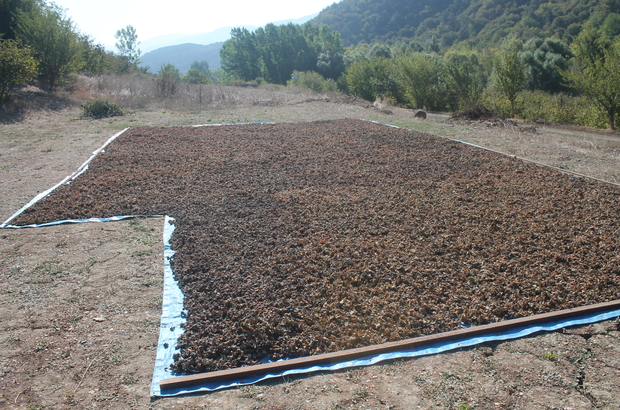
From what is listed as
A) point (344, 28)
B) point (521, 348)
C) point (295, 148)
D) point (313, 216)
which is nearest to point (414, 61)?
point (295, 148)

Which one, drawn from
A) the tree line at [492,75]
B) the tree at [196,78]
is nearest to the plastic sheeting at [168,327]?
the tree line at [492,75]

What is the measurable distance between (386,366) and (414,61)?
18352 mm

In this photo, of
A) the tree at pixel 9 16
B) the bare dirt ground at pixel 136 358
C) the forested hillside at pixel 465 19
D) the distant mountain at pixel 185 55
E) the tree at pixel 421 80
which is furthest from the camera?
the distant mountain at pixel 185 55

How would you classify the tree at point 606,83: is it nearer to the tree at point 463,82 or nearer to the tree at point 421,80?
the tree at point 463,82

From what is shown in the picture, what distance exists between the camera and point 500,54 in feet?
51.2

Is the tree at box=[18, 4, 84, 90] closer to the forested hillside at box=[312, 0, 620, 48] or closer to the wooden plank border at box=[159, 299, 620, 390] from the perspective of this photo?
the wooden plank border at box=[159, 299, 620, 390]

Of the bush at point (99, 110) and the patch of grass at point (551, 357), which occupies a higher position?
the bush at point (99, 110)

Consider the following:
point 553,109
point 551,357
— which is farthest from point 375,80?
point 551,357

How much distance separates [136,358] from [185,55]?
643 ft

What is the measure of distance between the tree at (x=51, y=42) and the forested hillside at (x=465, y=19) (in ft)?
128

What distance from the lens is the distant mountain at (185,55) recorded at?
170 m

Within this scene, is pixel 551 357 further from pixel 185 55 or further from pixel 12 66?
pixel 185 55

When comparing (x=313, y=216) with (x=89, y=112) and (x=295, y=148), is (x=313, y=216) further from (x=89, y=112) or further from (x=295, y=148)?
(x=89, y=112)

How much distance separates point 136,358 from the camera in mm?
2609
